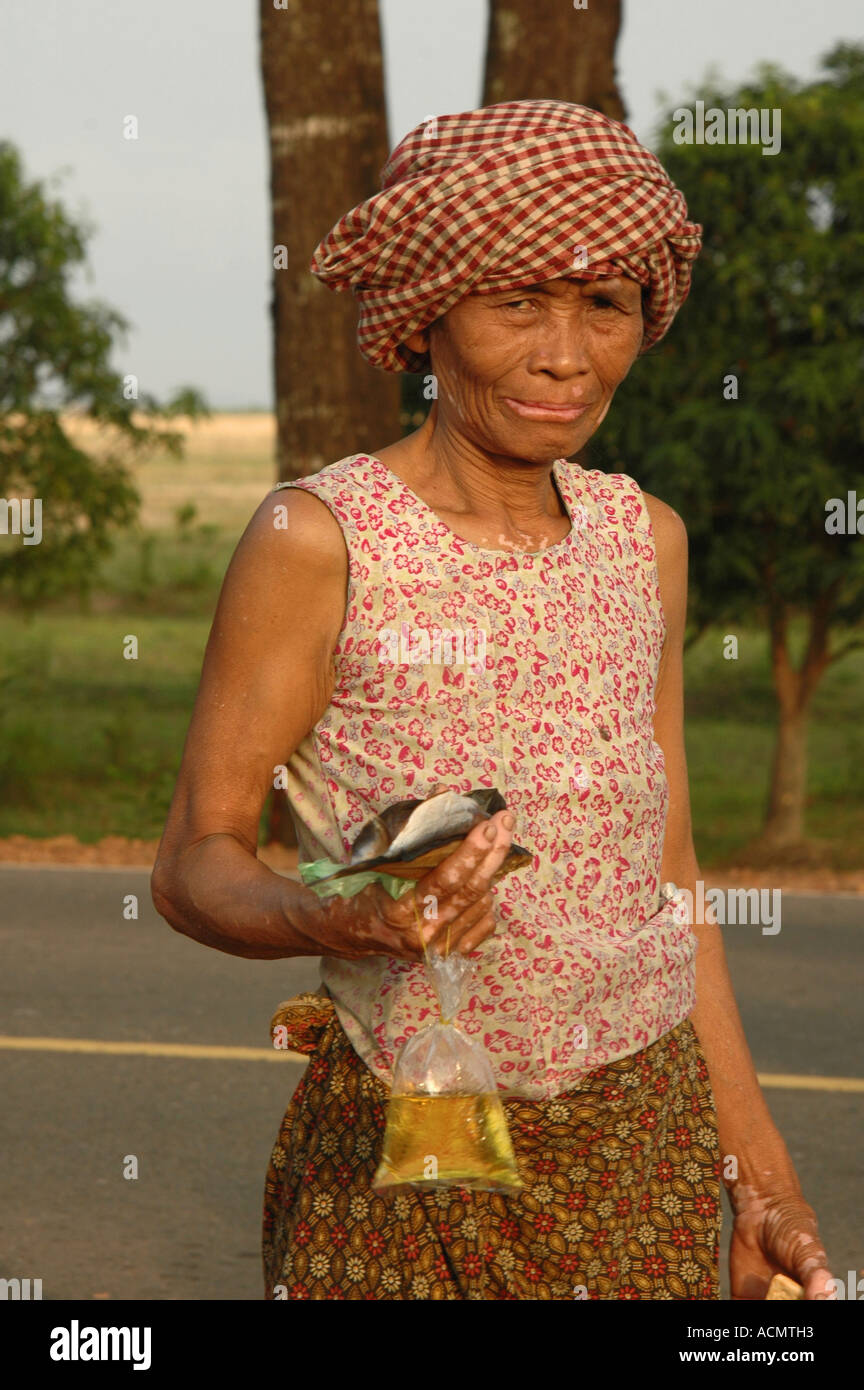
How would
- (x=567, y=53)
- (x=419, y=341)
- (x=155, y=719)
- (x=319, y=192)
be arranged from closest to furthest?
1. (x=419, y=341)
2. (x=319, y=192)
3. (x=567, y=53)
4. (x=155, y=719)

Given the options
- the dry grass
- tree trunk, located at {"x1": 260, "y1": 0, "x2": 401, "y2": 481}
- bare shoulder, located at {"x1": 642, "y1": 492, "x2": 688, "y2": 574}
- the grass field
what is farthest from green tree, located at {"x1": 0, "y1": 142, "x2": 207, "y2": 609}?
the dry grass

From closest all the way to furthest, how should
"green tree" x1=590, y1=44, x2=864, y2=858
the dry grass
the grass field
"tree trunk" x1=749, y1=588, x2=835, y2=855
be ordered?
"green tree" x1=590, y1=44, x2=864, y2=858, "tree trunk" x1=749, y1=588, x2=835, y2=855, the grass field, the dry grass

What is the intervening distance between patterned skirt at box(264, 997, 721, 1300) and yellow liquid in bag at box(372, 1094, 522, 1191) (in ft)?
0.35

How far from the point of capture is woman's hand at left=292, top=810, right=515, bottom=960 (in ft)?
6.08

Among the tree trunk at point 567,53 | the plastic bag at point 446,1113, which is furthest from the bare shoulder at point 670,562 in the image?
the tree trunk at point 567,53

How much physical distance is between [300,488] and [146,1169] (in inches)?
160

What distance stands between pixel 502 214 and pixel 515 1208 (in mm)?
1124

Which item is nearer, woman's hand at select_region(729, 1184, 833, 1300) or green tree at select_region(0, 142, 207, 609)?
woman's hand at select_region(729, 1184, 833, 1300)

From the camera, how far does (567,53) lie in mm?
11164

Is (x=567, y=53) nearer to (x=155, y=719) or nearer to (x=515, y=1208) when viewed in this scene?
(x=515, y=1208)

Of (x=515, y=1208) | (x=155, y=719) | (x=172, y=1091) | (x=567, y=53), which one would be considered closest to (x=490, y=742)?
(x=515, y=1208)

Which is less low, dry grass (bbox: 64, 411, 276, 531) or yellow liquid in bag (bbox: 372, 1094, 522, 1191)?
dry grass (bbox: 64, 411, 276, 531)

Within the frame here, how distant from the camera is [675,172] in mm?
11312

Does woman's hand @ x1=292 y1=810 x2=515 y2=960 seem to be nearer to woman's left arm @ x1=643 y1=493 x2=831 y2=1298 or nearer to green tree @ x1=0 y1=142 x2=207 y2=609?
woman's left arm @ x1=643 y1=493 x2=831 y2=1298
